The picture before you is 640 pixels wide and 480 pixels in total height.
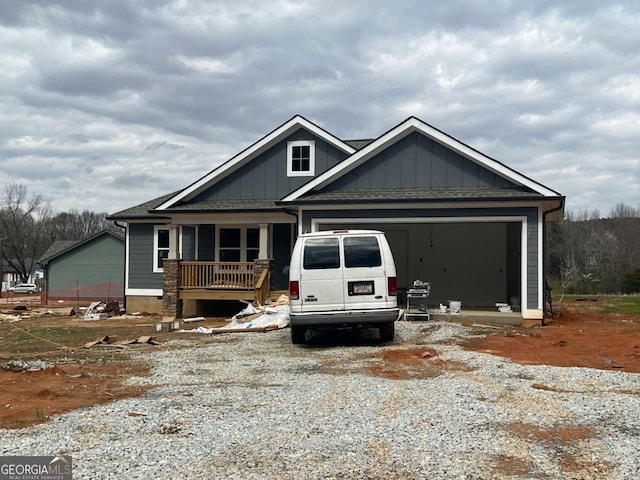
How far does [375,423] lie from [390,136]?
11.5 metres

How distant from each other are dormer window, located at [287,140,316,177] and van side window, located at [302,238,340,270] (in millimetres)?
9116

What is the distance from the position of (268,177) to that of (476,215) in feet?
24.6

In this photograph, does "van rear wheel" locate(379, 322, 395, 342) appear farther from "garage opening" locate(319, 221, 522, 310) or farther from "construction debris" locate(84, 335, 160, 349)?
"garage opening" locate(319, 221, 522, 310)

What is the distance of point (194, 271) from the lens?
728 inches

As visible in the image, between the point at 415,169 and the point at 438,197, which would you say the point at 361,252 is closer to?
the point at 438,197

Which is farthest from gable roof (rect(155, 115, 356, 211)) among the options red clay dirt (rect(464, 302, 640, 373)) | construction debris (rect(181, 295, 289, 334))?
red clay dirt (rect(464, 302, 640, 373))

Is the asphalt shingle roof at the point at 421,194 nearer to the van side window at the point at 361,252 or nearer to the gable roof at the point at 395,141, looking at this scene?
the gable roof at the point at 395,141

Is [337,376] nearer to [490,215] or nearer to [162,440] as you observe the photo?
[162,440]

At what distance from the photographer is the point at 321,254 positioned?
1070 centimetres

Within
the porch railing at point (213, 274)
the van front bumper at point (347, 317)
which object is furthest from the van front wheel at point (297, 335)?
the porch railing at point (213, 274)

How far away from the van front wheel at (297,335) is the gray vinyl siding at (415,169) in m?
5.98

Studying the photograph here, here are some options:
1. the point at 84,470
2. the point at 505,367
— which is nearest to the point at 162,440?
the point at 84,470

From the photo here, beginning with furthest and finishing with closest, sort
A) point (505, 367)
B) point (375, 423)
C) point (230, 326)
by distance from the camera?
point (230, 326) < point (505, 367) < point (375, 423)

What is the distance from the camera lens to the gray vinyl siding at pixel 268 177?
19.5 meters
